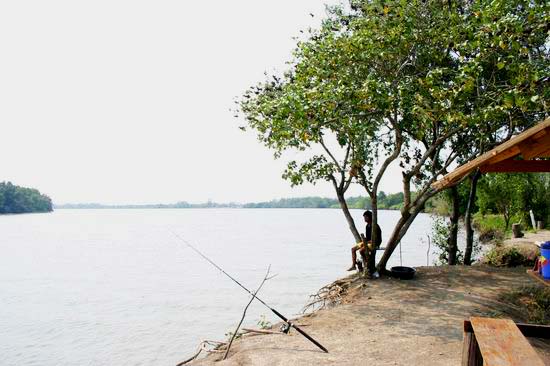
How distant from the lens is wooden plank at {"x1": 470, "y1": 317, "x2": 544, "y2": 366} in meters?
3.26

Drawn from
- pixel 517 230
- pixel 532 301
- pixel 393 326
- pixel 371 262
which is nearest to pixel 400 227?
pixel 371 262

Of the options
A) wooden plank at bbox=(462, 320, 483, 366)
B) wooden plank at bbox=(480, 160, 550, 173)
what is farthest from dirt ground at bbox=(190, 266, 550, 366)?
wooden plank at bbox=(480, 160, 550, 173)

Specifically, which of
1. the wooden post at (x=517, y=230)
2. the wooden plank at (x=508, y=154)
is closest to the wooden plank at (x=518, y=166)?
the wooden plank at (x=508, y=154)

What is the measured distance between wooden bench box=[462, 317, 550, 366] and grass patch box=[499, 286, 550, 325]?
12.7 feet

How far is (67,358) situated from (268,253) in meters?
21.7

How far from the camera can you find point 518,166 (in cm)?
637

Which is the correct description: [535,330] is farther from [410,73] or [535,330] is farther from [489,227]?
[489,227]

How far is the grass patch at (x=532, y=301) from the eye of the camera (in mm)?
7648

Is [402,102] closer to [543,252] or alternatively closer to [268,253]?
[543,252]

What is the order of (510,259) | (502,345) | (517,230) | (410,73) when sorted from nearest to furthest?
(502,345) → (410,73) → (510,259) → (517,230)

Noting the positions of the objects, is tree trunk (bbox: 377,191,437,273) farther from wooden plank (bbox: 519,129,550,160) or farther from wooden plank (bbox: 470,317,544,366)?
wooden plank (bbox: 470,317,544,366)

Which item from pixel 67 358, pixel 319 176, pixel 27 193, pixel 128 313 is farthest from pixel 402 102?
pixel 27 193

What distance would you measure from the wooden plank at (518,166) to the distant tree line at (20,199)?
11253 cm

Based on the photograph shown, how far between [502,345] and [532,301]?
6039 millimetres
